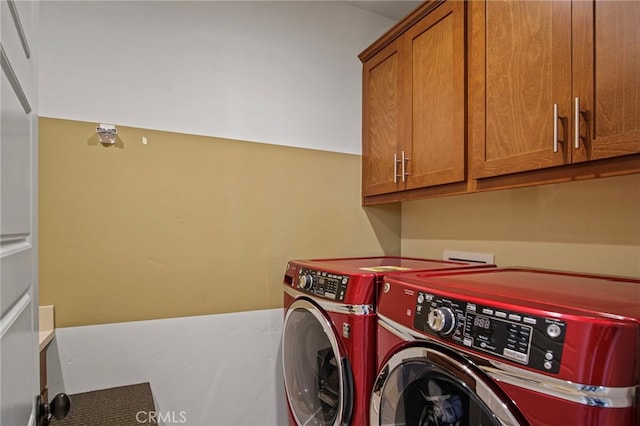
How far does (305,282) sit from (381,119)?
102cm

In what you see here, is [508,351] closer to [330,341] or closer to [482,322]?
[482,322]

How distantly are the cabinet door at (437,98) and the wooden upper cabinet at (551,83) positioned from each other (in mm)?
61

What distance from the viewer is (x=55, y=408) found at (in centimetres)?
87

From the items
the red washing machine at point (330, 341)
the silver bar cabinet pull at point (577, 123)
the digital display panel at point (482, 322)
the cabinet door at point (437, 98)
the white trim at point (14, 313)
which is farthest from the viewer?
the cabinet door at point (437, 98)

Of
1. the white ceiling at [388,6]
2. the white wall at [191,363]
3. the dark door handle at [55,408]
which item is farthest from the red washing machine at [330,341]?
the white ceiling at [388,6]

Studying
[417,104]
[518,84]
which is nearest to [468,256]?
[417,104]

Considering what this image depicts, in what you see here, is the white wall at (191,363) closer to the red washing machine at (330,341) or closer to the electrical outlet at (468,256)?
the red washing machine at (330,341)

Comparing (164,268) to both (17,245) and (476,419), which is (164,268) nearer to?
(17,245)

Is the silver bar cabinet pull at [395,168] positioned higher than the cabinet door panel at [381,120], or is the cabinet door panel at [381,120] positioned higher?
the cabinet door panel at [381,120]

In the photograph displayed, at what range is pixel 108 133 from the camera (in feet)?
5.36

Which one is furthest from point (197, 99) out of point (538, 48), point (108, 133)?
point (538, 48)

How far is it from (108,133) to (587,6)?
1.82m

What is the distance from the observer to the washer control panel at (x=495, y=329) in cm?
69

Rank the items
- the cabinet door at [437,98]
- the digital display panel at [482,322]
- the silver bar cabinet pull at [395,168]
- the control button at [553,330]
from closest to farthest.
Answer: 1. the control button at [553,330]
2. the digital display panel at [482,322]
3. the cabinet door at [437,98]
4. the silver bar cabinet pull at [395,168]
